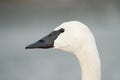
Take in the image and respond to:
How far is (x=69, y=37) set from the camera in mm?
920

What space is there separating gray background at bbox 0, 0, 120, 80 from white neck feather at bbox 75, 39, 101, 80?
913 millimetres

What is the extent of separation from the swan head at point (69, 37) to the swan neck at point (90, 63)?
0.08 feet

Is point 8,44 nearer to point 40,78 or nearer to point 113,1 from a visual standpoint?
point 40,78

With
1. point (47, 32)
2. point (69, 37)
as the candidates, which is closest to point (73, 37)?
point (69, 37)

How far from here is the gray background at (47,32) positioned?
1.95 m

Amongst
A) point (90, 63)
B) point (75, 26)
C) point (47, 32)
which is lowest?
point (90, 63)

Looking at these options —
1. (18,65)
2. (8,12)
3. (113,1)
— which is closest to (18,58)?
(18,65)

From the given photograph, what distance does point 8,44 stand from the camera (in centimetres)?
233

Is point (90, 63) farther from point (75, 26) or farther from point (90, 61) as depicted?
point (75, 26)

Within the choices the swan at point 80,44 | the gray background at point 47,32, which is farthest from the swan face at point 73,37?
the gray background at point 47,32

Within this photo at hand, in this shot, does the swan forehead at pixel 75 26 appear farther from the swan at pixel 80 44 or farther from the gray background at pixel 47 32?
the gray background at pixel 47 32

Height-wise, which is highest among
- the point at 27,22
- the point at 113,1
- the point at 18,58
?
the point at 113,1

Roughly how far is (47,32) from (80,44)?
62.1 inches

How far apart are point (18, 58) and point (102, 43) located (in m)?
0.60
